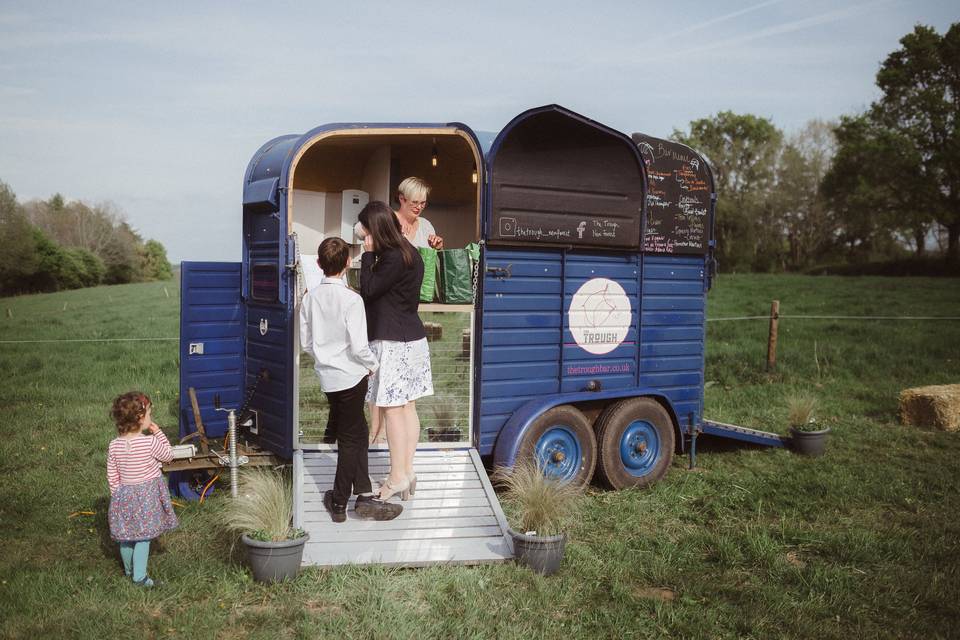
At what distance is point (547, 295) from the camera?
21.7 feet

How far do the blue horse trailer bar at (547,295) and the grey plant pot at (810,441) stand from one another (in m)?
1.15

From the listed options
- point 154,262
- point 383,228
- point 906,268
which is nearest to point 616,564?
point 383,228

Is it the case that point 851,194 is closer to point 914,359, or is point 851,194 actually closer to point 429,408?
point 914,359

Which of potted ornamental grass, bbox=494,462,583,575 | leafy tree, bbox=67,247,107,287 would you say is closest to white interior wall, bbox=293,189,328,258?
potted ornamental grass, bbox=494,462,583,575

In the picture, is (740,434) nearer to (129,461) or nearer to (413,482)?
(413,482)

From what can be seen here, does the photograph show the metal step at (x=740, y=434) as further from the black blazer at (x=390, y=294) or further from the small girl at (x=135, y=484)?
the small girl at (x=135, y=484)

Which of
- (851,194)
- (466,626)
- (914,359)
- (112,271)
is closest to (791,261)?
(851,194)

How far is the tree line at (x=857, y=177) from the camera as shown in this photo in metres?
33.5

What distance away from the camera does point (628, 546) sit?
5.53 meters

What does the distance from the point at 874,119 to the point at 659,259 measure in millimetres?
34225

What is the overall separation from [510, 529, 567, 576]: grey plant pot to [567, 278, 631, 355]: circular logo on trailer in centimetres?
232

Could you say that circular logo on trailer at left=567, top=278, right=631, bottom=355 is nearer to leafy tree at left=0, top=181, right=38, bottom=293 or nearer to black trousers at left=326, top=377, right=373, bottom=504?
black trousers at left=326, top=377, right=373, bottom=504

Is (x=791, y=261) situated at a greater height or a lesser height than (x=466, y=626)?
greater

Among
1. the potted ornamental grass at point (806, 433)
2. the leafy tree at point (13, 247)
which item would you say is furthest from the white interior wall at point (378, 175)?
the leafy tree at point (13, 247)
